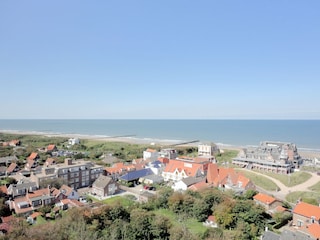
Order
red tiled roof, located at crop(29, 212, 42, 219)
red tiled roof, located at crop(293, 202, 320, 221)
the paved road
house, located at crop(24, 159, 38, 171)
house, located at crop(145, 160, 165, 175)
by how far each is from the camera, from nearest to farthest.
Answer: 1. red tiled roof, located at crop(293, 202, 320, 221)
2. red tiled roof, located at crop(29, 212, 42, 219)
3. the paved road
4. house, located at crop(145, 160, 165, 175)
5. house, located at crop(24, 159, 38, 171)

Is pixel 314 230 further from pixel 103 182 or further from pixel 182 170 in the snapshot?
pixel 103 182

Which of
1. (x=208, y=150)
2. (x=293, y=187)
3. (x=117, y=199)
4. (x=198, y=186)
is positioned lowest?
(x=117, y=199)

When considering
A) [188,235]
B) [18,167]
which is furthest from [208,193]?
[18,167]

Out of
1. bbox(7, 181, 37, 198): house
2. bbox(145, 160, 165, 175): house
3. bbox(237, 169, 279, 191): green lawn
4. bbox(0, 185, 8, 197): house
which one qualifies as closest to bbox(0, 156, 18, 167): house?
bbox(0, 185, 8, 197): house

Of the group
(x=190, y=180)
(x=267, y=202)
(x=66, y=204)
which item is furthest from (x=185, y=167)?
(x=66, y=204)

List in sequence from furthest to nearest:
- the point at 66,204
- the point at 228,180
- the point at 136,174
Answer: the point at 136,174 → the point at 228,180 → the point at 66,204

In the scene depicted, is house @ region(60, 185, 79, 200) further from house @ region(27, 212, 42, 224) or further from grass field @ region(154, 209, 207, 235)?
grass field @ region(154, 209, 207, 235)

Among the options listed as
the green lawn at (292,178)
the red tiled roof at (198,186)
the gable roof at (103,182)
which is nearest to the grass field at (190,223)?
the red tiled roof at (198,186)
